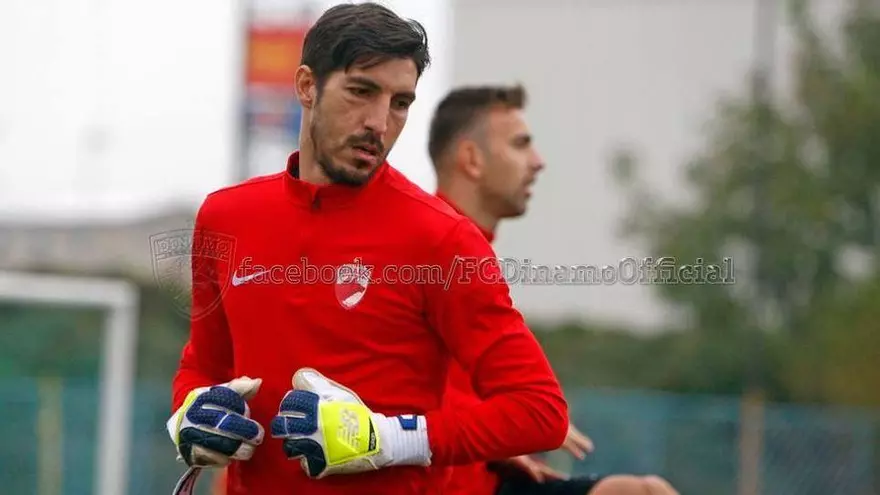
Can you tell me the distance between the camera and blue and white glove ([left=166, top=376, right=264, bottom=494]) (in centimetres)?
362

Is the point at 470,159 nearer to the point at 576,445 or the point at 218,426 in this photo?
the point at 576,445

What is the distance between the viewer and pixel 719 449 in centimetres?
1486

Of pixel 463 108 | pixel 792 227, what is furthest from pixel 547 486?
pixel 792 227

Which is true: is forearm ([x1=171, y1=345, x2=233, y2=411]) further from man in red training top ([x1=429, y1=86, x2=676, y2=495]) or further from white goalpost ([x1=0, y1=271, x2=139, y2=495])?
white goalpost ([x1=0, y1=271, x2=139, y2=495])

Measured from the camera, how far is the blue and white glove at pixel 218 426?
11.9ft

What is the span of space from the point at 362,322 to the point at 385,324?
0.05m

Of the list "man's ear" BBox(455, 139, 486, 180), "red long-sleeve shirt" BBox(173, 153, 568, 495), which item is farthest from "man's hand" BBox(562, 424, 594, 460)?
"red long-sleeve shirt" BBox(173, 153, 568, 495)

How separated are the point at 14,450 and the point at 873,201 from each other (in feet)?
37.8

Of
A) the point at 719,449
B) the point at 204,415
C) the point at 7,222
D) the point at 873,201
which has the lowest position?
the point at 7,222

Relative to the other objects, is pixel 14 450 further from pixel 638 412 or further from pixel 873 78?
pixel 873 78

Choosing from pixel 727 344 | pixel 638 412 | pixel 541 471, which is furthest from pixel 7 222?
pixel 541 471

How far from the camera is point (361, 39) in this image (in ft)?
12.1

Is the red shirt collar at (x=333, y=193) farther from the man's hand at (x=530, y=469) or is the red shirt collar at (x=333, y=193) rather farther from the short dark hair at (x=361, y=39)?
the man's hand at (x=530, y=469)

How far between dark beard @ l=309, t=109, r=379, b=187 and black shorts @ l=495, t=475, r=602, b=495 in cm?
133
